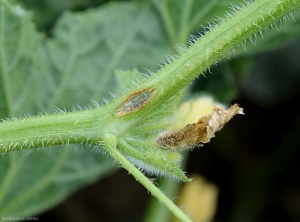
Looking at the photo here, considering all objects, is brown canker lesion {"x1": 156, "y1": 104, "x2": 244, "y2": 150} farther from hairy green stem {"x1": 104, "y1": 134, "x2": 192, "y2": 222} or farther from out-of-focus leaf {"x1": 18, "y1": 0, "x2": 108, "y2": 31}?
out-of-focus leaf {"x1": 18, "y1": 0, "x2": 108, "y2": 31}

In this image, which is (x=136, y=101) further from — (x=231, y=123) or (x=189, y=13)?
(x=231, y=123)

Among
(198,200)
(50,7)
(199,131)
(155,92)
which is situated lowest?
(199,131)

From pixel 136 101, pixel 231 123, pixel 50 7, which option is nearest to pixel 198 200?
pixel 231 123

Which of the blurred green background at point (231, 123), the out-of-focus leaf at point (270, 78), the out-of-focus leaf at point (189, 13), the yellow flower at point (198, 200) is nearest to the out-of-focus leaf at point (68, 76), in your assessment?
the blurred green background at point (231, 123)

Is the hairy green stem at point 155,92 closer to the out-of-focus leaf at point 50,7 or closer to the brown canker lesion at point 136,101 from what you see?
the brown canker lesion at point 136,101

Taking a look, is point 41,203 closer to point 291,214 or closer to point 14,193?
point 14,193

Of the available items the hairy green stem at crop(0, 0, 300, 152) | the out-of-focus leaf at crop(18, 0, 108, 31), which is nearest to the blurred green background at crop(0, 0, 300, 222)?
the out-of-focus leaf at crop(18, 0, 108, 31)

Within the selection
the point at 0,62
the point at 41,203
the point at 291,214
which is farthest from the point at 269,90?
the point at 0,62
